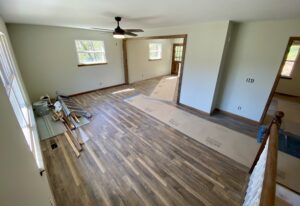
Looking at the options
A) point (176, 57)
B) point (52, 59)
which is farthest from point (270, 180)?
point (176, 57)

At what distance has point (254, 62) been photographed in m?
3.26

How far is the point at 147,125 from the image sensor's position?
11.2ft

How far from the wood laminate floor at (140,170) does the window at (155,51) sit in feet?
17.3

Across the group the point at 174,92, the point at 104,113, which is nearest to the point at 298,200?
the point at 104,113

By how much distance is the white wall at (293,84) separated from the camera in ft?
17.6

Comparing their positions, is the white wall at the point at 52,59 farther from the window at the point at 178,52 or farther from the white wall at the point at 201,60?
the window at the point at 178,52

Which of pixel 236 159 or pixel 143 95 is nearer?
pixel 236 159

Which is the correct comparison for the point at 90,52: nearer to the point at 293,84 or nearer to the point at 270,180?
the point at 270,180

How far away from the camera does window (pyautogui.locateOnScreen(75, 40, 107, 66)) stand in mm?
4918

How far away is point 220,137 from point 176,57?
671cm

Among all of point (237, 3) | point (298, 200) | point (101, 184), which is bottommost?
point (101, 184)

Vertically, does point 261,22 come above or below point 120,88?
above

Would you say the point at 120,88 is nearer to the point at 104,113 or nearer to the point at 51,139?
the point at 104,113

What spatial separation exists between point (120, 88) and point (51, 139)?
362cm
